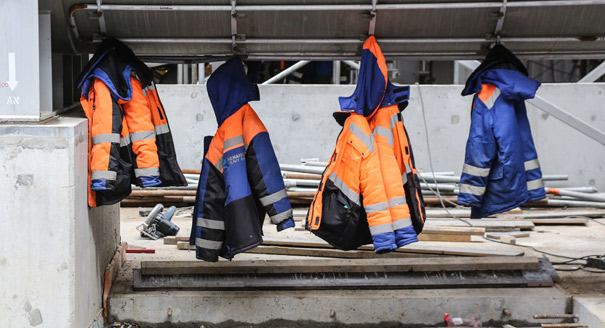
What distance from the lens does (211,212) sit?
679cm

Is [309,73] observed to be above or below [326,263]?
above

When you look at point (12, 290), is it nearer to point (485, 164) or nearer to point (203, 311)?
point (203, 311)

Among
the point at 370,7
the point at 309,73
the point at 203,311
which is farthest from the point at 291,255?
the point at 309,73

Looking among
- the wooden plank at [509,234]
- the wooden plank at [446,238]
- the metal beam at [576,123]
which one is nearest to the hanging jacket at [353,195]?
the metal beam at [576,123]

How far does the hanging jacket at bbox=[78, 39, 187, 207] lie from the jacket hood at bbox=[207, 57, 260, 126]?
0.49 metres

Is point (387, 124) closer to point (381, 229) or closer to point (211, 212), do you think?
point (381, 229)

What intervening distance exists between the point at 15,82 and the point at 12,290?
1522mm

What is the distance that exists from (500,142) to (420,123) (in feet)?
19.2

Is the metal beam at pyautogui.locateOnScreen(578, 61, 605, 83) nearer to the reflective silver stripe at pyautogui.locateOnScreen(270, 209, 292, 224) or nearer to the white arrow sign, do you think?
the reflective silver stripe at pyautogui.locateOnScreen(270, 209, 292, 224)

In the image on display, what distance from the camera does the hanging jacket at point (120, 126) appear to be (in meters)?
6.33

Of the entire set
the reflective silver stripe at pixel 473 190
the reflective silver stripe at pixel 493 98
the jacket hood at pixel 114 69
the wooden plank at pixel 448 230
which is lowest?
the wooden plank at pixel 448 230

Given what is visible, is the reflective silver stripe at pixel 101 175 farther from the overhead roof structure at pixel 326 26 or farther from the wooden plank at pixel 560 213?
the wooden plank at pixel 560 213

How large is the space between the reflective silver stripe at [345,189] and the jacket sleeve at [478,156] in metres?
1.10

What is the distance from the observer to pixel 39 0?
21.4ft
